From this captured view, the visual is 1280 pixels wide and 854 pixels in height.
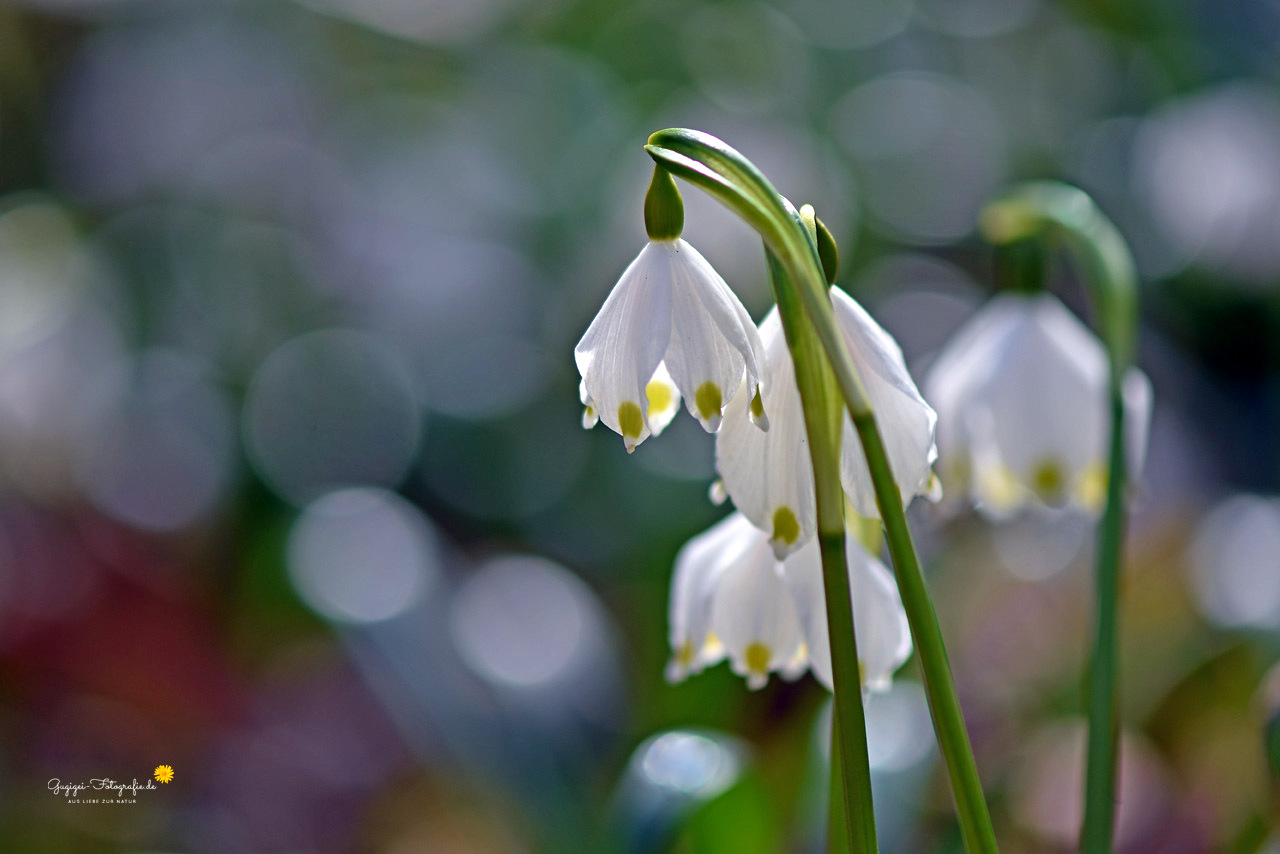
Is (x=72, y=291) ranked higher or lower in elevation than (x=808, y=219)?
higher

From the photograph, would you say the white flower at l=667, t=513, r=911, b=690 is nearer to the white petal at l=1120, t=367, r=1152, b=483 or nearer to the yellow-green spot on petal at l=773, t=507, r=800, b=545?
the yellow-green spot on petal at l=773, t=507, r=800, b=545

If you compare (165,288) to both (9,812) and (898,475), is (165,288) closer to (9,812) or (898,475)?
(9,812)

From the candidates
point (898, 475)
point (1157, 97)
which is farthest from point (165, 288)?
point (1157, 97)

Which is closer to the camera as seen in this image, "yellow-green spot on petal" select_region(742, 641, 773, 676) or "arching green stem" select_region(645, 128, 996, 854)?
"arching green stem" select_region(645, 128, 996, 854)

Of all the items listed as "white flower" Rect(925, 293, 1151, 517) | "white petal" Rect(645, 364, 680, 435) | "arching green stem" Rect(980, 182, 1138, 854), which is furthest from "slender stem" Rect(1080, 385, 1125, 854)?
"white petal" Rect(645, 364, 680, 435)

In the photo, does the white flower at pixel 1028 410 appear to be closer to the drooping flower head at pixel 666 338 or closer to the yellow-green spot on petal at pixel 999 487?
the yellow-green spot on petal at pixel 999 487

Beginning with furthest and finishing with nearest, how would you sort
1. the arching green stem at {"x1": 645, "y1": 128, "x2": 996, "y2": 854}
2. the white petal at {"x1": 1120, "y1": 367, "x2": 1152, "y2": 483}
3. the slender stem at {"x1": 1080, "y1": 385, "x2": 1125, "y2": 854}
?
1. the white petal at {"x1": 1120, "y1": 367, "x2": 1152, "y2": 483}
2. the slender stem at {"x1": 1080, "y1": 385, "x2": 1125, "y2": 854}
3. the arching green stem at {"x1": 645, "y1": 128, "x2": 996, "y2": 854}

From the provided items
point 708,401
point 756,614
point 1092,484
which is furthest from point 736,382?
point 1092,484

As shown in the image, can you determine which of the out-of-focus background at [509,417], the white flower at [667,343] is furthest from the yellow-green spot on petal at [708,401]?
the out-of-focus background at [509,417]
